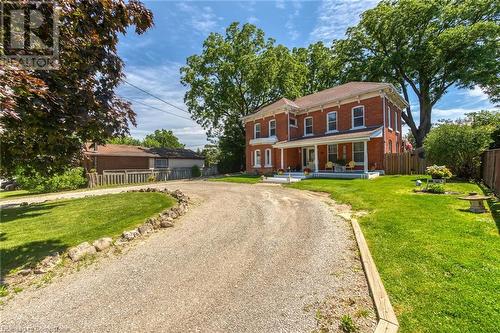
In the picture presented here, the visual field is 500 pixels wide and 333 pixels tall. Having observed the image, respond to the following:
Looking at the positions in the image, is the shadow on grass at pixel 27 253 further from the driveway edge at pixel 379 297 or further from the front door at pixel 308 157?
the front door at pixel 308 157

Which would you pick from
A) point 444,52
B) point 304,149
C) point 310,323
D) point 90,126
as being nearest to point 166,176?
point 304,149

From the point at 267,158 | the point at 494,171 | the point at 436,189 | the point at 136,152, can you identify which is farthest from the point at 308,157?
the point at 136,152

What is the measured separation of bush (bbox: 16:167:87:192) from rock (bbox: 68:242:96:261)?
46.3 feet

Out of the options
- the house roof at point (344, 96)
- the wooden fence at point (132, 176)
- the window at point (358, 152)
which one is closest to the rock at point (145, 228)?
the wooden fence at point (132, 176)

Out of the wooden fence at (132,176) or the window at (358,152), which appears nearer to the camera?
the window at (358,152)

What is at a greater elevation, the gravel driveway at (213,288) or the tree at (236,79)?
the tree at (236,79)

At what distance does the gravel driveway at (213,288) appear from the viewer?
3.16 m

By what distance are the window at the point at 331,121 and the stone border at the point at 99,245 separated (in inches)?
656

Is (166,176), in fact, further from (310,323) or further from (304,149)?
(310,323)

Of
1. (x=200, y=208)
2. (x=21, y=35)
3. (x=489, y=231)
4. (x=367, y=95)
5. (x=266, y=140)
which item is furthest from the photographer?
(x=266, y=140)

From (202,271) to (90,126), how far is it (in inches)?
146

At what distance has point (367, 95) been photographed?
62.6 ft

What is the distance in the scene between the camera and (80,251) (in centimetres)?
541

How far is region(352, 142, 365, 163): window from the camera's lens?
19078 millimetres
